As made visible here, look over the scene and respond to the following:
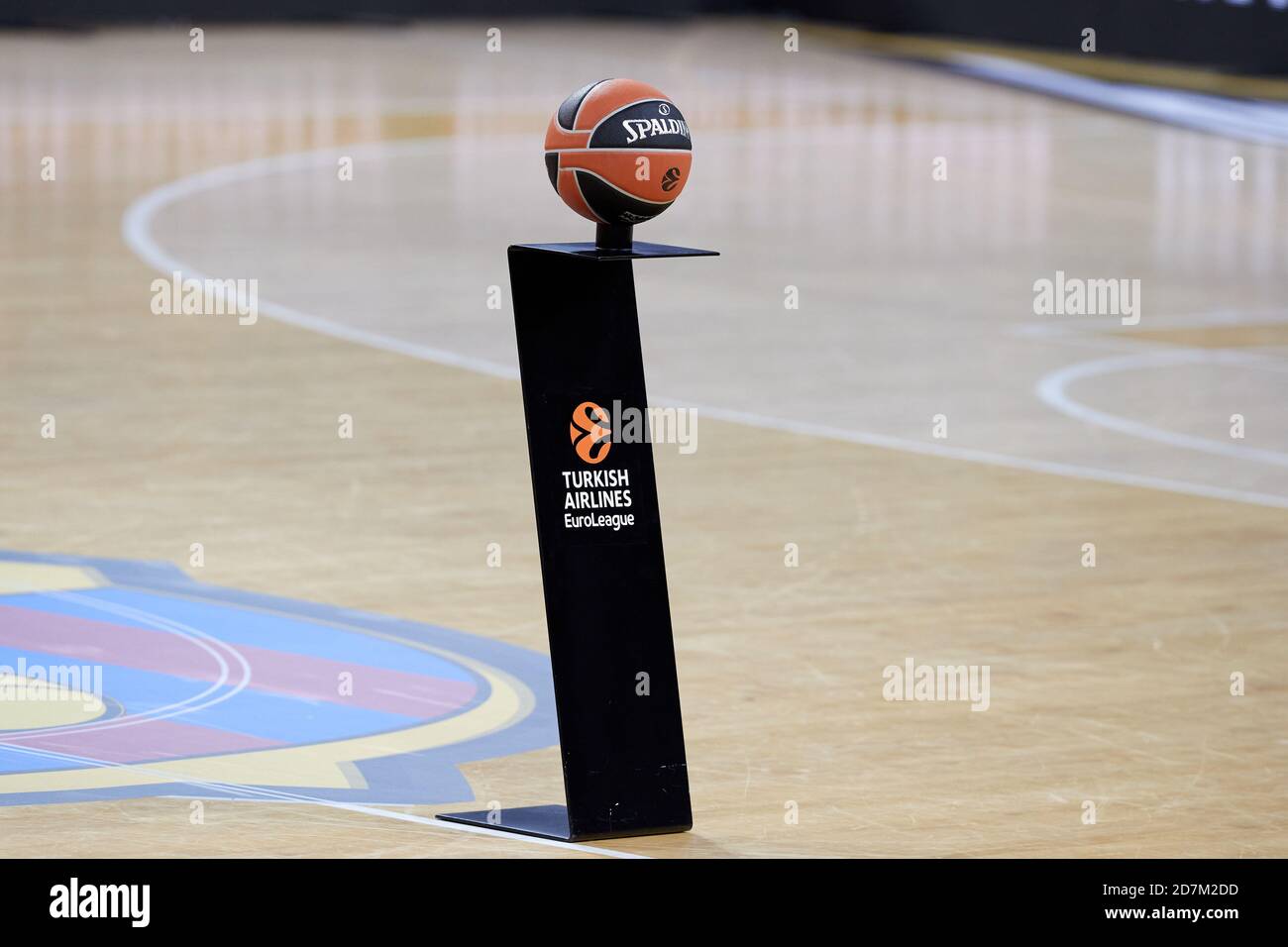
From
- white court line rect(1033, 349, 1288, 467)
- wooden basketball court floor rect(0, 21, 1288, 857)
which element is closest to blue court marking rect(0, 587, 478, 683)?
wooden basketball court floor rect(0, 21, 1288, 857)

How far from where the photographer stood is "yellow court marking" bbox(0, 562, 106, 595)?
9461mm

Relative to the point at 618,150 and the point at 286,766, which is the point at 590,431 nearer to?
the point at 618,150

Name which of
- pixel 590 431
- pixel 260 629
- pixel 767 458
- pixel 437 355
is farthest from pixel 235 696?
pixel 437 355

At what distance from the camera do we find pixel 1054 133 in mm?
28453

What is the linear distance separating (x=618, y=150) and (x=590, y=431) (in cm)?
78

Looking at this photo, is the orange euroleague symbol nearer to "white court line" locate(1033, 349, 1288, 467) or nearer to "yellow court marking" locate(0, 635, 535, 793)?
"yellow court marking" locate(0, 635, 535, 793)

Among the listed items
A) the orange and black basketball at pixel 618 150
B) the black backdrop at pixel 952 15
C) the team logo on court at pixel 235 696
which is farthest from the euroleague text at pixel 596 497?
the black backdrop at pixel 952 15

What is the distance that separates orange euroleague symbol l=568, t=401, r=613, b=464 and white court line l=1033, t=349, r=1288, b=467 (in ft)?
22.3

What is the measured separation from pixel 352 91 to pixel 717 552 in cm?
2215

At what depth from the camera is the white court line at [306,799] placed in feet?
21.8

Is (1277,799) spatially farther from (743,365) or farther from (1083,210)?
(1083,210)

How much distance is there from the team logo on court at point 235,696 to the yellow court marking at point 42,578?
11mm

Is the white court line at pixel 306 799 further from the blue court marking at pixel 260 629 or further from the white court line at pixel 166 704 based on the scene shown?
the blue court marking at pixel 260 629
